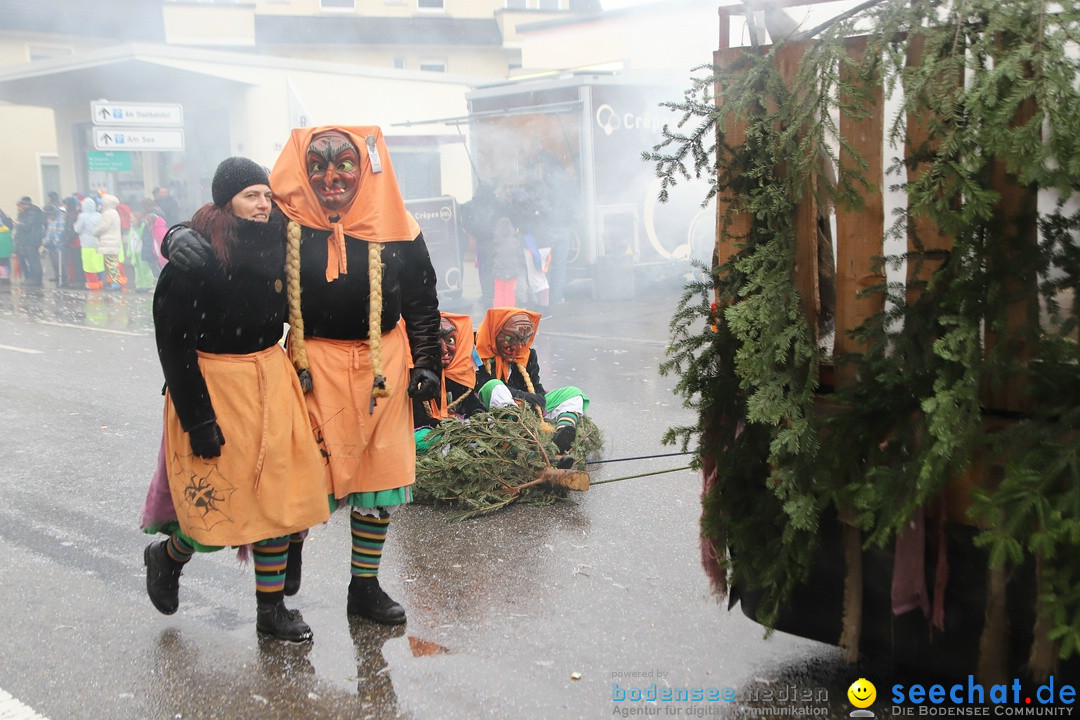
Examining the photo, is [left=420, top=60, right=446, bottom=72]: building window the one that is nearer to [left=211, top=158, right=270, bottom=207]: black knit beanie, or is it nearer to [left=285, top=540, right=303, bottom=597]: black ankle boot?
[left=285, top=540, right=303, bottom=597]: black ankle boot

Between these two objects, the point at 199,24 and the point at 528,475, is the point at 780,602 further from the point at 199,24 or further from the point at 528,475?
the point at 199,24

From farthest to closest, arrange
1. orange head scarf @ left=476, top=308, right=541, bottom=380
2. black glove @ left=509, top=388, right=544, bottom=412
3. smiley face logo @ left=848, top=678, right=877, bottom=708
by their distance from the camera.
Answer: orange head scarf @ left=476, top=308, right=541, bottom=380 → black glove @ left=509, top=388, right=544, bottom=412 → smiley face logo @ left=848, top=678, right=877, bottom=708

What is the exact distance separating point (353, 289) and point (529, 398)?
8.96 ft

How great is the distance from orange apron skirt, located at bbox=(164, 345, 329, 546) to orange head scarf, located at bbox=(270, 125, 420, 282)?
47 centimetres

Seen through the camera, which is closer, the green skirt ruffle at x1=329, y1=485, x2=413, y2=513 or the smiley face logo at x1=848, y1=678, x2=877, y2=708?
the smiley face logo at x1=848, y1=678, x2=877, y2=708

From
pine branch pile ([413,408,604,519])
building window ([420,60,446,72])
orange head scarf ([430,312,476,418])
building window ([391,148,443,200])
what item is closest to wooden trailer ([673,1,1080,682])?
pine branch pile ([413,408,604,519])

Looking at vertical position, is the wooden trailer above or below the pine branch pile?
above

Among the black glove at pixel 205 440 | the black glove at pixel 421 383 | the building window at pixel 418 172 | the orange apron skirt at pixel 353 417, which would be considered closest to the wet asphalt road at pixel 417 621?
the orange apron skirt at pixel 353 417

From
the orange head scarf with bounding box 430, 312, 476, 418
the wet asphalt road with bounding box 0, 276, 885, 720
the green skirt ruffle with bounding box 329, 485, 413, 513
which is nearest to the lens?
the wet asphalt road with bounding box 0, 276, 885, 720

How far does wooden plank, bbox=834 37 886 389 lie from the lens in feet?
9.84

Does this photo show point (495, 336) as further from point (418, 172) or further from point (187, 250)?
point (418, 172)

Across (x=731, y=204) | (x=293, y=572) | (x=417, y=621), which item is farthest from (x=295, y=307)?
(x=731, y=204)

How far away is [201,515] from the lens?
393 cm

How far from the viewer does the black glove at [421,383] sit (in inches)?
167
